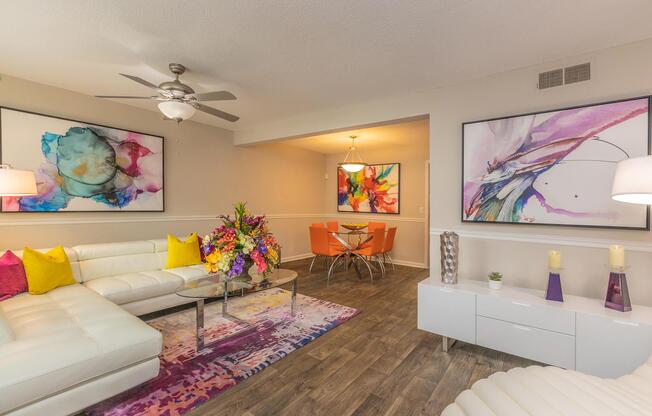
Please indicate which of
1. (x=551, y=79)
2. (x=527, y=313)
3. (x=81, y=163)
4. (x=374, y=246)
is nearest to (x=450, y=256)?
(x=527, y=313)

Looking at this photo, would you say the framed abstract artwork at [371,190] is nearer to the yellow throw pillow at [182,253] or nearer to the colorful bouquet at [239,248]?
the yellow throw pillow at [182,253]

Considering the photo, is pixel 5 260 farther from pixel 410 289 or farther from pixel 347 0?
pixel 410 289

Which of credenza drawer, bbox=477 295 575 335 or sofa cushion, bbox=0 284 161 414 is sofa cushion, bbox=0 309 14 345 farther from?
credenza drawer, bbox=477 295 575 335

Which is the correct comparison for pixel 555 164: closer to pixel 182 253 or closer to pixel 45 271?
pixel 182 253

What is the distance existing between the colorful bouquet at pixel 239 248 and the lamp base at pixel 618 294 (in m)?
2.67

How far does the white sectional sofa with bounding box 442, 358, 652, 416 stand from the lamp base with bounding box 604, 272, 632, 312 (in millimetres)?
941

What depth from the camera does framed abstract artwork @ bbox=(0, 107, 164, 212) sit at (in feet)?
9.96

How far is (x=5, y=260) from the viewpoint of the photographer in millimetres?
2527

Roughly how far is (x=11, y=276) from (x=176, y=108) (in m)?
2.07

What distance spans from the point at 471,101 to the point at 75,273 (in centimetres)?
445

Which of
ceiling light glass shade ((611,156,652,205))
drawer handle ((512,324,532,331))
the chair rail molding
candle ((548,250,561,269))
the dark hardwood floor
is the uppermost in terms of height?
ceiling light glass shade ((611,156,652,205))

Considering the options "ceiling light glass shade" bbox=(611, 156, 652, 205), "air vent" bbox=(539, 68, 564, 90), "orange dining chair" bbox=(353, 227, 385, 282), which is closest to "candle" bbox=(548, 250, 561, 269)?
"ceiling light glass shade" bbox=(611, 156, 652, 205)

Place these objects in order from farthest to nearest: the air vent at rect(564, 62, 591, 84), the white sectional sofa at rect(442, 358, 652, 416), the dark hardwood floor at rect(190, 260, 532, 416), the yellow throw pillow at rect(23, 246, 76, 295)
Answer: the yellow throw pillow at rect(23, 246, 76, 295), the air vent at rect(564, 62, 591, 84), the dark hardwood floor at rect(190, 260, 532, 416), the white sectional sofa at rect(442, 358, 652, 416)

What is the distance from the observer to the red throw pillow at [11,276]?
2.43 m
